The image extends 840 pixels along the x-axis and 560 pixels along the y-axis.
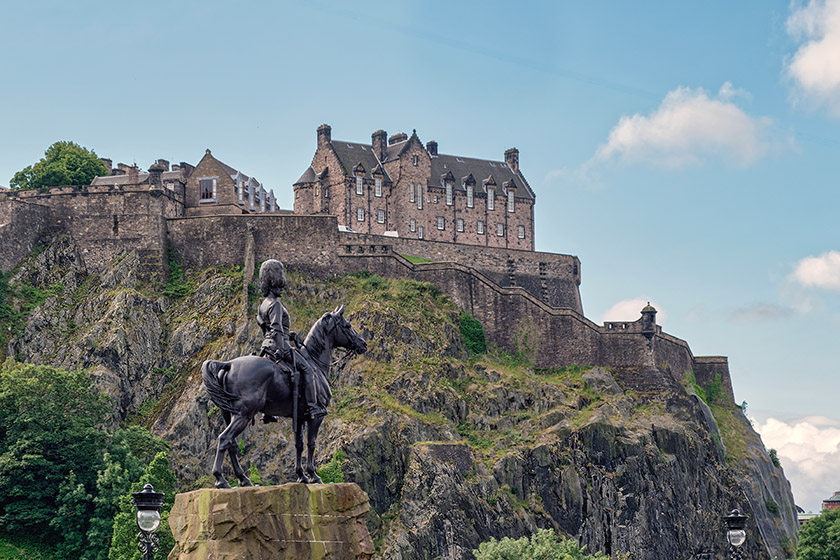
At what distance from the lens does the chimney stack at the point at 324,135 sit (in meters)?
93.4

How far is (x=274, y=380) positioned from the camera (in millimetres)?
22469

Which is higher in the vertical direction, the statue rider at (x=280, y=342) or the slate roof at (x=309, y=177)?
the slate roof at (x=309, y=177)

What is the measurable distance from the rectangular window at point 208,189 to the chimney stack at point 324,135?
16.3 m

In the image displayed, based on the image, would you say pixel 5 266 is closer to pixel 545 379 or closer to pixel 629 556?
pixel 545 379

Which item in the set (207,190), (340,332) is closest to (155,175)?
(207,190)

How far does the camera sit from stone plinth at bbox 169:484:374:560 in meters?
20.6

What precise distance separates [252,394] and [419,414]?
46735 mm

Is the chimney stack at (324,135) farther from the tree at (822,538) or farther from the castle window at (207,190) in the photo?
the tree at (822,538)

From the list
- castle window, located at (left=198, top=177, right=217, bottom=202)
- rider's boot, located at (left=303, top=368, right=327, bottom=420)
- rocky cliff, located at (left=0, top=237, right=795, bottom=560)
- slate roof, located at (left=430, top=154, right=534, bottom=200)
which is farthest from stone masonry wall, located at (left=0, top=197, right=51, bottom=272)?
rider's boot, located at (left=303, top=368, right=327, bottom=420)

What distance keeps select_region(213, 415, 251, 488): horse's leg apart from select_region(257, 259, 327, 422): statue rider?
4.55ft

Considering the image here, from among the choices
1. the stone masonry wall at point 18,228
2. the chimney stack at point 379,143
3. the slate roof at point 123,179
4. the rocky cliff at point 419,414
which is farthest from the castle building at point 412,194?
the stone masonry wall at point 18,228

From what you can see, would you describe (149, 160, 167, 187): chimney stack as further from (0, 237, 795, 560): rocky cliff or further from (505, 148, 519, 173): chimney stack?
(505, 148, 519, 173): chimney stack

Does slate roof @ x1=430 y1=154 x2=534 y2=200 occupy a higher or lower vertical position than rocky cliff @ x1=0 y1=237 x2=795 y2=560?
higher

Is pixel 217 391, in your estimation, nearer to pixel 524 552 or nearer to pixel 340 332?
pixel 340 332
